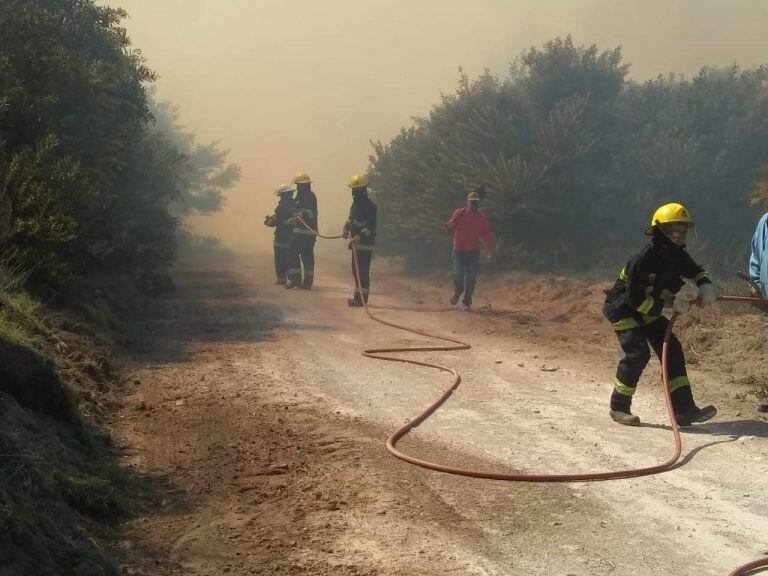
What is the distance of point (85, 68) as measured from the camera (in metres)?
10.8

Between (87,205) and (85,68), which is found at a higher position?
(85,68)

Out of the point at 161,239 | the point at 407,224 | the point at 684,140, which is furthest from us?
the point at 407,224

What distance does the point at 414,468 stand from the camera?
17.2 ft

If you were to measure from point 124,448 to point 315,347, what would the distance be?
410 centimetres

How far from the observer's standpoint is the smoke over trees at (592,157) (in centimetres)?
1680

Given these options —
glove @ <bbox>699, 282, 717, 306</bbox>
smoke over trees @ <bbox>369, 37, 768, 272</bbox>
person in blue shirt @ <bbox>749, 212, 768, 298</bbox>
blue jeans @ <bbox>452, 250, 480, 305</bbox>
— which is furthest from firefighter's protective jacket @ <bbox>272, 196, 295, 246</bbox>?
glove @ <bbox>699, 282, 717, 306</bbox>

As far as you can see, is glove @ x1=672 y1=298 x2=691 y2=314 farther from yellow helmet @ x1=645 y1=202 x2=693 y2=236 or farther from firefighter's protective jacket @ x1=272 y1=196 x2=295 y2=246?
firefighter's protective jacket @ x1=272 y1=196 x2=295 y2=246

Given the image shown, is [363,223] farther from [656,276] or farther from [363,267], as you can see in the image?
[656,276]

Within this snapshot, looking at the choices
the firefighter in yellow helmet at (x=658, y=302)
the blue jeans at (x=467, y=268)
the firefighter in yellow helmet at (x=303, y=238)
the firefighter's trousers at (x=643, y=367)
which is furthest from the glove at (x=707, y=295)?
the firefighter in yellow helmet at (x=303, y=238)

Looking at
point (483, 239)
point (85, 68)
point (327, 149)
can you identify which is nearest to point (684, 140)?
point (483, 239)

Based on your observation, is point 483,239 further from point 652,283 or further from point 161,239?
point 652,283

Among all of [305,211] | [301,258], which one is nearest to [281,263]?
[301,258]

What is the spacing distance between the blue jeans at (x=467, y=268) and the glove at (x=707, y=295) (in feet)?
23.7

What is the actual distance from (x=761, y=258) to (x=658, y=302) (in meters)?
1.31
